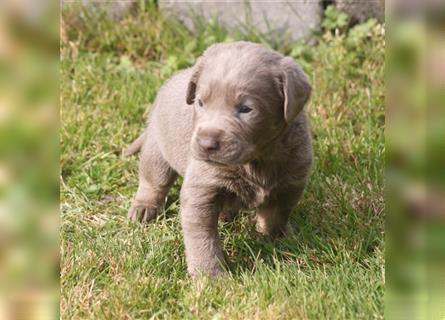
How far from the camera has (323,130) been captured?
5.25 m

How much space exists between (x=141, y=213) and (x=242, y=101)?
136 centimetres

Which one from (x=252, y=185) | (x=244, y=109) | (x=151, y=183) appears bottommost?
(x=151, y=183)

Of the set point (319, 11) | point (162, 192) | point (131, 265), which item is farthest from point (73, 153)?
point (319, 11)

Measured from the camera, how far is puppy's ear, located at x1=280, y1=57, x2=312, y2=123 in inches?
142

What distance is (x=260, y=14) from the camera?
252 inches

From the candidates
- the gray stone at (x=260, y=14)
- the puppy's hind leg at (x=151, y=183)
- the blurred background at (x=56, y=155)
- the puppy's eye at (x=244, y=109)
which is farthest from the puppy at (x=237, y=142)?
the gray stone at (x=260, y=14)

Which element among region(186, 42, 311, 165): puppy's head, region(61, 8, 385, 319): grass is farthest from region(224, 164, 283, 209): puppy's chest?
region(61, 8, 385, 319): grass

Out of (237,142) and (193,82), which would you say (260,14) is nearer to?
(193,82)

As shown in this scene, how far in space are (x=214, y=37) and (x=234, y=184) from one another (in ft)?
8.89

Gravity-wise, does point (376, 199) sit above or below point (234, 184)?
below

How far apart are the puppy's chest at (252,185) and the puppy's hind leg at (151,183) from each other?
0.86 metres

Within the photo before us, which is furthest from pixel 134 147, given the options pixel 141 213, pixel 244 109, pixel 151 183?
pixel 244 109

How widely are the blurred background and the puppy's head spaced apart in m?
1.53

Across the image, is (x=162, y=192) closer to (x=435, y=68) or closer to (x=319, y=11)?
(x=319, y=11)
